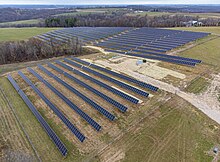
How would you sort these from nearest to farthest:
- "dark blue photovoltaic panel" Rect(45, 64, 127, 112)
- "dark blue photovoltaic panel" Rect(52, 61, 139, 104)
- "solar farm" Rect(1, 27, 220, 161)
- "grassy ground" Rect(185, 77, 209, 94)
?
"solar farm" Rect(1, 27, 220, 161) → "dark blue photovoltaic panel" Rect(45, 64, 127, 112) → "dark blue photovoltaic panel" Rect(52, 61, 139, 104) → "grassy ground" Rect(185, 77, 209, 94)

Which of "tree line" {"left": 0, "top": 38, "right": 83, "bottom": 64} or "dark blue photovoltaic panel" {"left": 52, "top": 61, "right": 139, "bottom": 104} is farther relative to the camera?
"tree line" {"left": 0, "top": 38, "right": 83, "bottom": 64}

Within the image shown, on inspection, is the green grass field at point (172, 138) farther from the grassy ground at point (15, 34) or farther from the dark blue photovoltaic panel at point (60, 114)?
the grassy ground at point (15, 34)

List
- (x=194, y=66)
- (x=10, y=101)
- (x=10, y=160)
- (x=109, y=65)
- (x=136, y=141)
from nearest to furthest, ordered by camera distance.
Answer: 1. (x=10, y=160)
2. (x=136, y=141)
3. (x=10, y=101)
4. (x=194, y=66)
5. (x=109, y=65)

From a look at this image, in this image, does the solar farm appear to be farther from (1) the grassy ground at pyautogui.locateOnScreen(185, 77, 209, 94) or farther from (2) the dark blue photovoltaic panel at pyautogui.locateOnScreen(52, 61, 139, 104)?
(1) the grassy ground at pyautogui.locateOnScreen(185, 77, 209, 94)

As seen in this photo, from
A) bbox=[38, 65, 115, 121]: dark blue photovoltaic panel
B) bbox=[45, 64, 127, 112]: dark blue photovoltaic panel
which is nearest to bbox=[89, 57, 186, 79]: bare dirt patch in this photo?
bbox=[45, 64, 127, 112]: dark blue photovoltaic panel

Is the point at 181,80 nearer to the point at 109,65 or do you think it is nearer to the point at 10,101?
the point at 109,65

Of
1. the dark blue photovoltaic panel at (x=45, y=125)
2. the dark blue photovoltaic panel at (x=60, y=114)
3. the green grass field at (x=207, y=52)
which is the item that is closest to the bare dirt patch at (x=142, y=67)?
the green grass field at (x=207, y=52)

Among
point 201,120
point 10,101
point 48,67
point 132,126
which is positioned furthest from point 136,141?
point 48,67

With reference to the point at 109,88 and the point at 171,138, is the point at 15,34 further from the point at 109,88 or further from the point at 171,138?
the point at 171,138

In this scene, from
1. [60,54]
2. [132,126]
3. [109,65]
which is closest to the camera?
[132,126]
